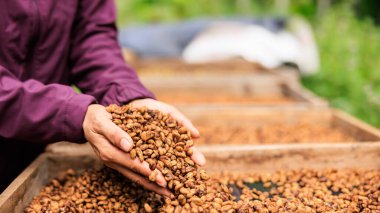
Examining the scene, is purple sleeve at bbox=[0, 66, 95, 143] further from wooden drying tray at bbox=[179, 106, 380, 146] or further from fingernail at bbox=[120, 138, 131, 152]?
wooden drying tray at bbox=[179, 106, 380, 146]

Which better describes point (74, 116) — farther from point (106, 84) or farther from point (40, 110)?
point (106, 84)

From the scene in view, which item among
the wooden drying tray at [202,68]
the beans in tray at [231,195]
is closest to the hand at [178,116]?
the beans in tray at [231,195]

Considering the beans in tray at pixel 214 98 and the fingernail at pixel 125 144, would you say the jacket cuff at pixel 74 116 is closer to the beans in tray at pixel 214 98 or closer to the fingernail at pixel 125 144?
the fingernail at pixel 125 144

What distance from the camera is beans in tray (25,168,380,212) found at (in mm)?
1801

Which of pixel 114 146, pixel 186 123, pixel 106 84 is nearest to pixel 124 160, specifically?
pixel 114 146

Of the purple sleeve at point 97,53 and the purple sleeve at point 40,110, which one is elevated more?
the purple sleeve at point 97,53

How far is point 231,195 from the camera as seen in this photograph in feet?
6.37

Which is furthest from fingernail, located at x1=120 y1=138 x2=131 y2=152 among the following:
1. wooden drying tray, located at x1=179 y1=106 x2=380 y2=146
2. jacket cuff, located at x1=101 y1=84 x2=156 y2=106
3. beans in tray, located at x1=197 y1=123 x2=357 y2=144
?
wooden drying tray, located at x1=179 y1=106 x2=380 y2=146

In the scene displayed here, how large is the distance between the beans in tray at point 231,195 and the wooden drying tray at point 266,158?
0.24 feet

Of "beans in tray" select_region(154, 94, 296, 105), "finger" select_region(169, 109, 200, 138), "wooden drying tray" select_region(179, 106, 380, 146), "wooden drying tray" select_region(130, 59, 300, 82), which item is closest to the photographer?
"finger" select_region(169, 109, 200, 138)

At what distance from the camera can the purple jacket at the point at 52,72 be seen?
5.76ft

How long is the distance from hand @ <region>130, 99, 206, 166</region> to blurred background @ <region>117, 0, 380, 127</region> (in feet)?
10.8

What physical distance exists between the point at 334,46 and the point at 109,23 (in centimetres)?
616

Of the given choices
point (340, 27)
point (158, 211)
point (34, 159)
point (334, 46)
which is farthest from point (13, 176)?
point (340, 27)
